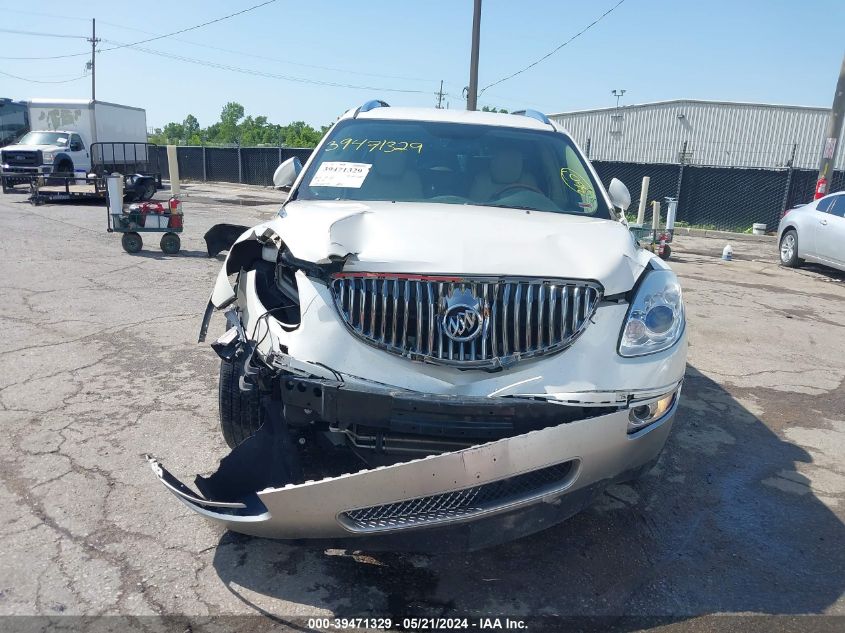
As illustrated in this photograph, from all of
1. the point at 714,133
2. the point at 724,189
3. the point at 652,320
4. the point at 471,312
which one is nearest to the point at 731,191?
the point at 724,189

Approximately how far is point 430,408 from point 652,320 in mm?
1042

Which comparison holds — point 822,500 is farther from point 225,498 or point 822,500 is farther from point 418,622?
point 225,498

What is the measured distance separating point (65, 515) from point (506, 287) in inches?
89.1

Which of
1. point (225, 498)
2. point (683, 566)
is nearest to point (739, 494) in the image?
point (683, 566)

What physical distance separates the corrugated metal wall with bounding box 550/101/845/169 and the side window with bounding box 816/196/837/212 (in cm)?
1705

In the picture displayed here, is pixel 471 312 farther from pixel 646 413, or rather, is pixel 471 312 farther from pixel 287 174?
pixel 287 174

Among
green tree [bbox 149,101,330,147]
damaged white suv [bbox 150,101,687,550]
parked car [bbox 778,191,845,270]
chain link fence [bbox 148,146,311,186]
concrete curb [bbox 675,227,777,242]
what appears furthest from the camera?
green tree [bbox 149,101,330,147]

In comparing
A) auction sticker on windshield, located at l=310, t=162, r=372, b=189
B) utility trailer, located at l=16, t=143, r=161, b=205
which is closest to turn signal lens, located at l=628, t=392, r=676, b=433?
auction sticker on windshield, located at l=310, t=162, r=372, b=189

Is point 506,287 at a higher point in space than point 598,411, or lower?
higher

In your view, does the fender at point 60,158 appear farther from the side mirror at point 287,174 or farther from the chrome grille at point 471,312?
the chrome grille at point 471,312

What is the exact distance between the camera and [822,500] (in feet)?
11.9

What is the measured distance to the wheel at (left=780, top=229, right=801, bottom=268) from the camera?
12.1 metres

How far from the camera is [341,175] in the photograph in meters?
4.05

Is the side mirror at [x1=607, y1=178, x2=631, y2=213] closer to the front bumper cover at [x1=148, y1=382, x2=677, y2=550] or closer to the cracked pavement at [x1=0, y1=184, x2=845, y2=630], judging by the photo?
the cracked pavement at [x1=0, y1=184, x2=845, y2=630]
